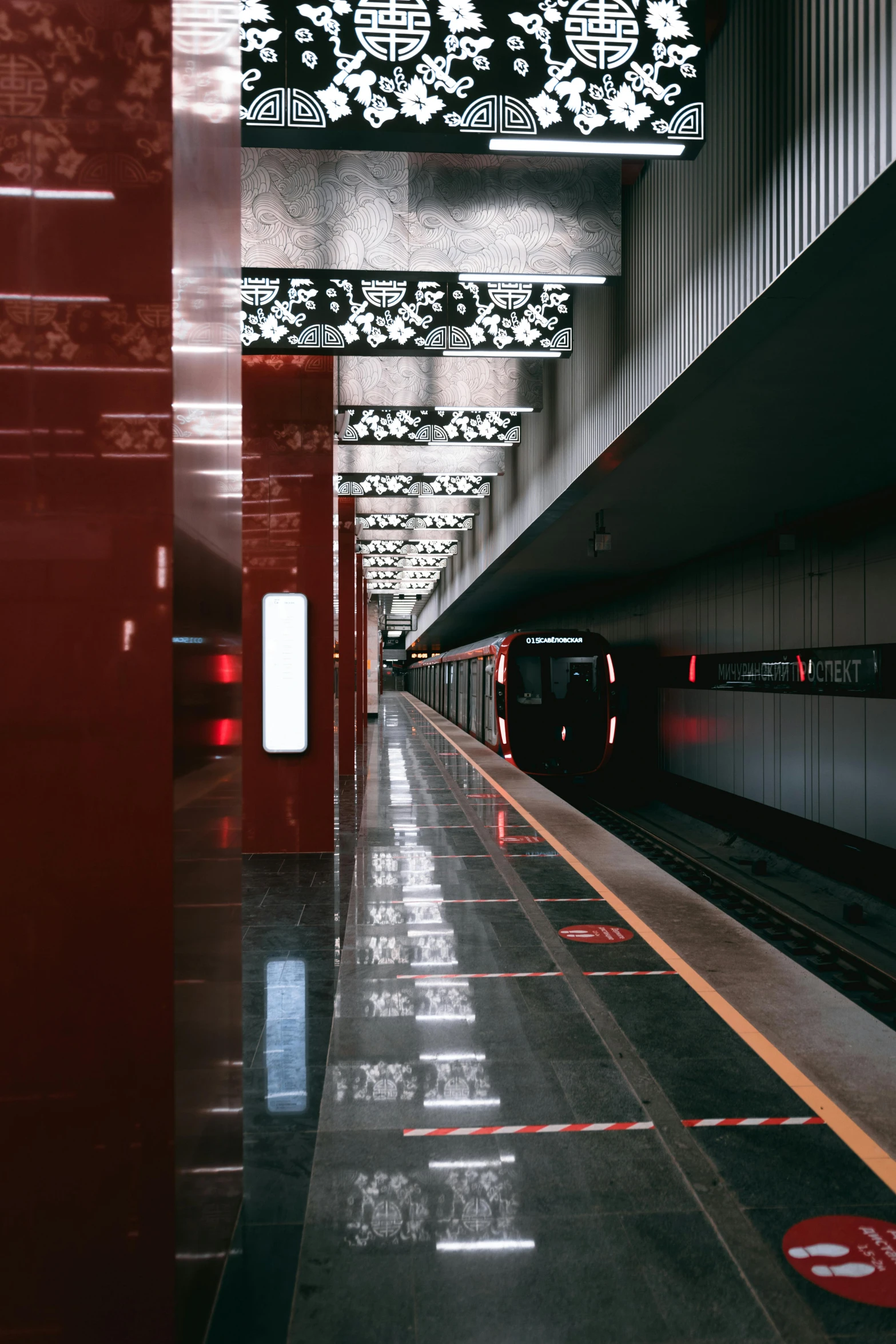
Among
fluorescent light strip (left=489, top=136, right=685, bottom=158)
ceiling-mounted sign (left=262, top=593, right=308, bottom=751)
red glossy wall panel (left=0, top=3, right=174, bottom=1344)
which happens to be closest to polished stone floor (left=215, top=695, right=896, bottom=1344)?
red glossy wall panel (left=0, top=3, right=174, bottom=1344)

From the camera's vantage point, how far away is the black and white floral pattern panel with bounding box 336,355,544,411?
33.7ft

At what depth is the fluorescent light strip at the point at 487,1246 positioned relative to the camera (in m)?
2.61

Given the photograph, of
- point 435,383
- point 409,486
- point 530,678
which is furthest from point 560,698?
point 435,383

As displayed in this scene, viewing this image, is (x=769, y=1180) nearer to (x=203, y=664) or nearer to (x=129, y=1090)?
(x=129, y=1090)

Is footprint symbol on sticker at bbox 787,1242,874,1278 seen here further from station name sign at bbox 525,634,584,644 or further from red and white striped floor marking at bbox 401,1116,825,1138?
station name sign at bbox 525,634,584,644

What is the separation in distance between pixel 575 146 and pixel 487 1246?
184 inches

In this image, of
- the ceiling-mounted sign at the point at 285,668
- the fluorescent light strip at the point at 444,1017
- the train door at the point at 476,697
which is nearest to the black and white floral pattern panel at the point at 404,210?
the ceiling-mounted sign at the point at 285,668

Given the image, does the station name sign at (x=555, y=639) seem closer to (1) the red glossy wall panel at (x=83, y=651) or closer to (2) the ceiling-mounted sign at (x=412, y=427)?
(2) the ceiling-mounted sign at (x=412, y=427)

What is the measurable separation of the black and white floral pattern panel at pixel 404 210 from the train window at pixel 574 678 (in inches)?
391

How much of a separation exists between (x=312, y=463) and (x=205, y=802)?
6.77m

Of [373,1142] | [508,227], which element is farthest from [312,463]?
[373,1142]

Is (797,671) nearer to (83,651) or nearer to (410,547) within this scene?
(83,651)

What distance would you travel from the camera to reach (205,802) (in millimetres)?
2232

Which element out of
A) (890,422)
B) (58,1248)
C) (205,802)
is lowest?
(58,1248)
